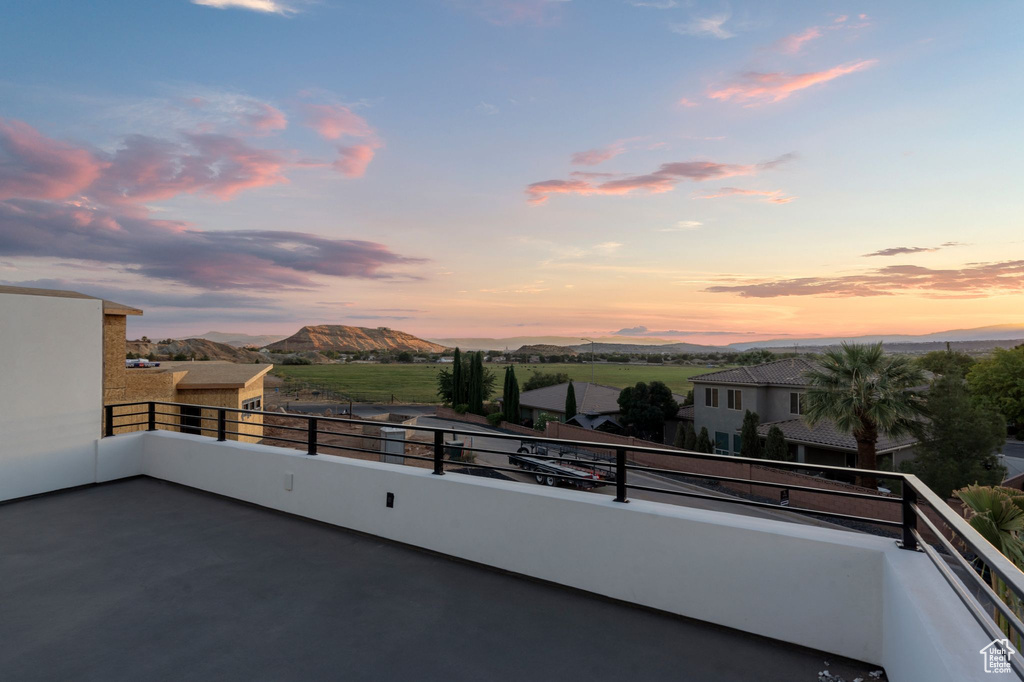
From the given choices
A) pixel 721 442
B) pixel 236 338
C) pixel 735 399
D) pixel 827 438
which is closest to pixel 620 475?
pixel 827 438

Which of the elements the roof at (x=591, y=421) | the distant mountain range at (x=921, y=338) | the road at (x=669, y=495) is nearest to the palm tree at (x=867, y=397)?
the distant mountain range at (x=921, y=338)

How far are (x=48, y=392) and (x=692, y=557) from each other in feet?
20.0

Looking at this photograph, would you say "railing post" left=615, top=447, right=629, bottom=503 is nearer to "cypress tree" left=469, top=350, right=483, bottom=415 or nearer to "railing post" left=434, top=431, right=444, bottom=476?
"railing post" left=434, top=431, right=444, bottom=476

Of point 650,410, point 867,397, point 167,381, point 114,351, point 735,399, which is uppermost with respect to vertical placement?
point 114,351

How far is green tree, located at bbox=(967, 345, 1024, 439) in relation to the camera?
27609 millimetres

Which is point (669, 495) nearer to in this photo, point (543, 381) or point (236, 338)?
point (543, 381)

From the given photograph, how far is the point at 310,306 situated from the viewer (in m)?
24.3

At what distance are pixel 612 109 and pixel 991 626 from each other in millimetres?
9840

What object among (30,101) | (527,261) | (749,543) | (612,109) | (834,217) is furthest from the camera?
(527,261)

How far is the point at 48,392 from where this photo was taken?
4852mm

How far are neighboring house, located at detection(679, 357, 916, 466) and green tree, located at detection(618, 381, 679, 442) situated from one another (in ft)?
9.27

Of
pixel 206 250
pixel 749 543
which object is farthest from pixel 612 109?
pixel 206 250

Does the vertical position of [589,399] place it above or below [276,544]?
below

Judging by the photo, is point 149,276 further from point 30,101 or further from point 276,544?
point 276,544
